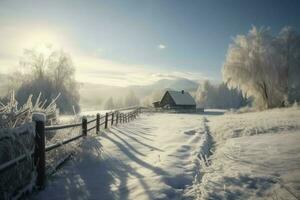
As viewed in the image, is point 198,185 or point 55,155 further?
point 55,155

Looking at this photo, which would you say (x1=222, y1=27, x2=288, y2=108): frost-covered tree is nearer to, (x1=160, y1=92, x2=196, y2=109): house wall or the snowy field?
the snowy field

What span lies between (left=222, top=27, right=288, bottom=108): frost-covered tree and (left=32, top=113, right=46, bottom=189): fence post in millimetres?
30420

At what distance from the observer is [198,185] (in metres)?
4.75

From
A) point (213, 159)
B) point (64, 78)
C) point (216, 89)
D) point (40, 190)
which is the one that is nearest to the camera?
point (40, 190)

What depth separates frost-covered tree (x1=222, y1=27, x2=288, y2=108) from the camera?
100ft

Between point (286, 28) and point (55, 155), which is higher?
point (286, 28)

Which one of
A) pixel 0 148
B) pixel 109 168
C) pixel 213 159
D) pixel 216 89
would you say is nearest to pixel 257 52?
pixel 213 159

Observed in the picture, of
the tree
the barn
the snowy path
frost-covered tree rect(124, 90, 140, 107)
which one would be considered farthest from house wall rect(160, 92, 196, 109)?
frost-covered tree rect(124, 90, 140, 107)

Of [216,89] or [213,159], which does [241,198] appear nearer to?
[213,159]

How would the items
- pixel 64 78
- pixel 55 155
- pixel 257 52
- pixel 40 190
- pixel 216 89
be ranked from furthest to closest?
pixel 216 89, pixel 64 78, pixel 257 52, pixel 55 155, pixel 40 190

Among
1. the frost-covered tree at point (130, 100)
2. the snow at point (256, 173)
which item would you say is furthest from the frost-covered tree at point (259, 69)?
the frost-covered tree at point (130, 100)

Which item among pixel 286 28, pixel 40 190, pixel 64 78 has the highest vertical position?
Result: pixel 286 28

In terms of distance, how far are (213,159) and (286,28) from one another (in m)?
31.8

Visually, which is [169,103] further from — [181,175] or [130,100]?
[130,100]
